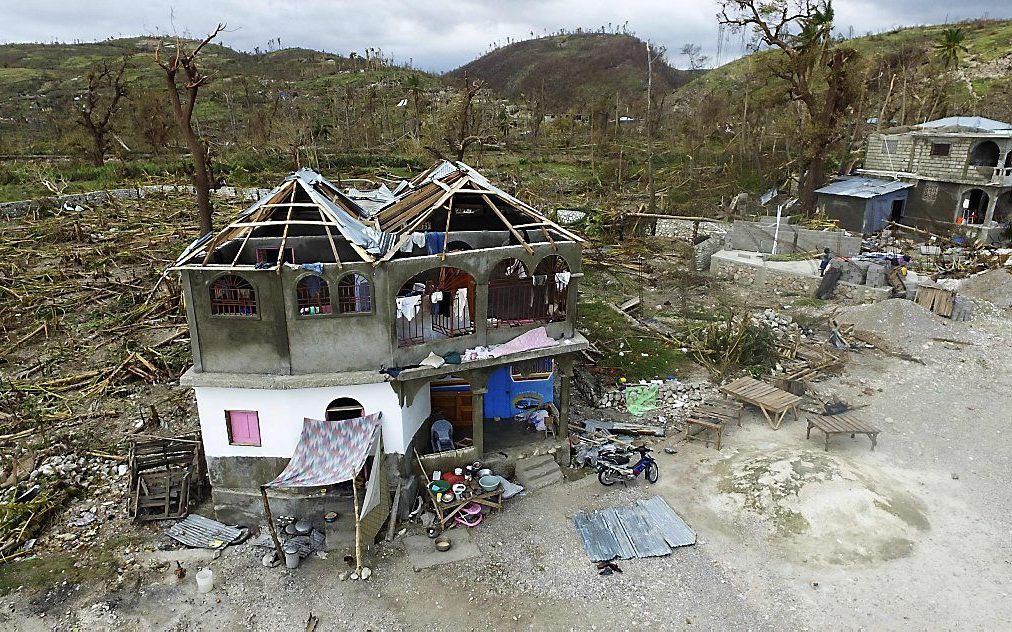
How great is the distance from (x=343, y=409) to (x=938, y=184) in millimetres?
41024

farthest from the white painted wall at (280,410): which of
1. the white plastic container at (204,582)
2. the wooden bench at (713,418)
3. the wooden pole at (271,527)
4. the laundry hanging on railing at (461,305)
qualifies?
the wooden bench at (713,418)

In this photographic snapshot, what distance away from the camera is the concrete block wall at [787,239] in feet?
108

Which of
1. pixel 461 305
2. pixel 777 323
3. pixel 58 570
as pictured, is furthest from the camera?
pixel 777 323

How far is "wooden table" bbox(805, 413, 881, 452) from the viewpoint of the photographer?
1758cm

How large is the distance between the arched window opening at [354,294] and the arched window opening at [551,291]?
503 centimetres

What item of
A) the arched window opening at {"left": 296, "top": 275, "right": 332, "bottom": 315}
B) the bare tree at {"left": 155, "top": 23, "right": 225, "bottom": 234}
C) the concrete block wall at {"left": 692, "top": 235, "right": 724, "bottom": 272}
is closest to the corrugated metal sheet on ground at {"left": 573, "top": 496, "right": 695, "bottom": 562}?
the arched window opening at {"left": 296, "top": 275, "right": 332, "bottom": 315}

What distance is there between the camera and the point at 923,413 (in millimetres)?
19828

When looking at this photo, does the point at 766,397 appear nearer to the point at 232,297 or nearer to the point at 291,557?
the point at 291,557

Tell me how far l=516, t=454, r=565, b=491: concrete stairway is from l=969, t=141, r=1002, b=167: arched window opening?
37151 mm

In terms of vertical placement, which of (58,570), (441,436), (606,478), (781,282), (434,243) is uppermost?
(434,243)

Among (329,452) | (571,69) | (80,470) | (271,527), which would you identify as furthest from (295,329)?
(571,69)

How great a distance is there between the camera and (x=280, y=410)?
14484 mm

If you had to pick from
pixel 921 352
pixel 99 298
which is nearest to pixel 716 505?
pixel 921 352

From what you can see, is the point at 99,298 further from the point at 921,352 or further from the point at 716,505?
the point at 921,352
